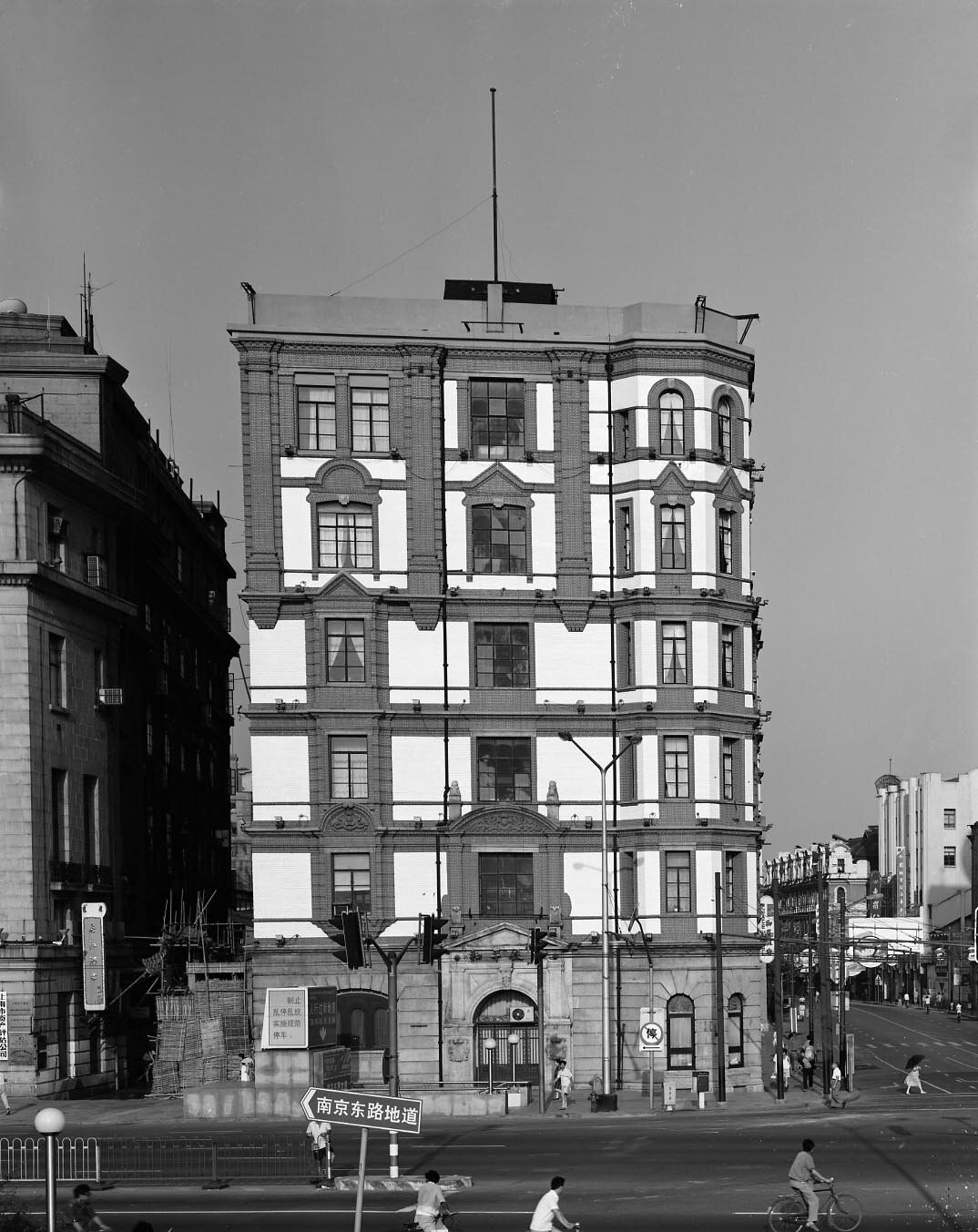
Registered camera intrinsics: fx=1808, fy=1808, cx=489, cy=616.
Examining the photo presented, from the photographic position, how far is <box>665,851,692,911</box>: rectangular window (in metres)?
63.5

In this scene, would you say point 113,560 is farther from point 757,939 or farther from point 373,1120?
point 373,1120

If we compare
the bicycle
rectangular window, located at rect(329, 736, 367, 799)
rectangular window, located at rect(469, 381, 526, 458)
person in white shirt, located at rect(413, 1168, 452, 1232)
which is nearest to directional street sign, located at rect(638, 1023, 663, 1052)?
rectangular window, located at rect(329, 736, 367, 799)

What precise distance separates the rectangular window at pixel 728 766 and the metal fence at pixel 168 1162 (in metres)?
29.6

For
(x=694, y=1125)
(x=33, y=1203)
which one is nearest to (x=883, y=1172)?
(x=694, y=1125)

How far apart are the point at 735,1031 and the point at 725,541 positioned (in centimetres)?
1757

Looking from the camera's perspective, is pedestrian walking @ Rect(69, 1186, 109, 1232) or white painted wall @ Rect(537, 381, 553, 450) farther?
white painted wall @ Rect(537, 381, 553, 450)

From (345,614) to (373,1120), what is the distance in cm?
3693

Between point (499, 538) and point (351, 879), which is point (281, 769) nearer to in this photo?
point (351, 879)

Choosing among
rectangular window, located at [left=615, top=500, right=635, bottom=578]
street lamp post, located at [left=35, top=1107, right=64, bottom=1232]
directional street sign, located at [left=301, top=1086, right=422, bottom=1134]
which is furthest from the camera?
rectangular window, located at [left=615, top=500, right=635, bottom=578]

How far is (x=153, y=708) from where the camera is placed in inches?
3297

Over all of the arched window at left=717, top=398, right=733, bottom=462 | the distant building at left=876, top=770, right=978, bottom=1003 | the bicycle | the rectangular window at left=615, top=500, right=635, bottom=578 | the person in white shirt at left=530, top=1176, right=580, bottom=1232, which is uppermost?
the arched window at left=717, top=398, right=733, bottom=462

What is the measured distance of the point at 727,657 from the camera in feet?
216

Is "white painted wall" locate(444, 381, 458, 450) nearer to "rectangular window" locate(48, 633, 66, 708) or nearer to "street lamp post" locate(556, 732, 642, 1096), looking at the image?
"street lamp post" locate(556, 732, 642, 1096)

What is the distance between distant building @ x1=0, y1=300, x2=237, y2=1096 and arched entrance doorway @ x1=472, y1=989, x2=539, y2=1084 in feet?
47.4
